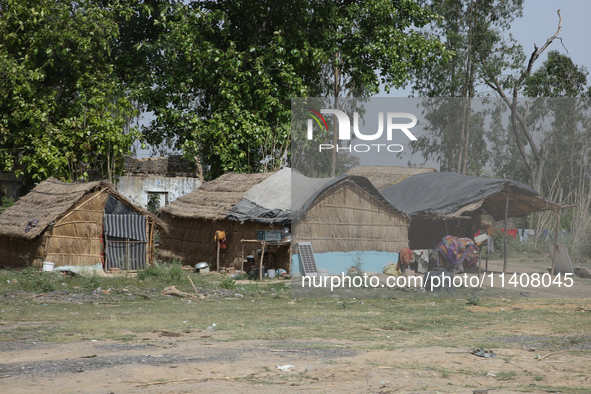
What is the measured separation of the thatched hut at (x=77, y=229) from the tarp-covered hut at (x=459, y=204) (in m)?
8.75

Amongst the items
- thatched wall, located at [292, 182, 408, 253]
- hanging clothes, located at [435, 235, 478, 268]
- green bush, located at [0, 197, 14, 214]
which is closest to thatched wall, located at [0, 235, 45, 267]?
green bush, located at [0, 197, 14, 214]

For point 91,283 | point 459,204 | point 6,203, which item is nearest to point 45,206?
point 6,203

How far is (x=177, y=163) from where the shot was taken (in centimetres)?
3459

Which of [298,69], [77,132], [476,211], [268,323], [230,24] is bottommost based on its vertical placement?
[268,323]

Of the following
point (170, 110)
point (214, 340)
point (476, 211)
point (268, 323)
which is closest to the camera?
point (214, 340)

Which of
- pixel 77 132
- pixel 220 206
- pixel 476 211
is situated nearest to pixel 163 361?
pixel 476 211

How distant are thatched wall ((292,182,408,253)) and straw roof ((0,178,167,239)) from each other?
6050mm

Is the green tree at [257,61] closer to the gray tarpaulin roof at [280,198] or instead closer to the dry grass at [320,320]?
the gray tarpaulin roof at [280,198]

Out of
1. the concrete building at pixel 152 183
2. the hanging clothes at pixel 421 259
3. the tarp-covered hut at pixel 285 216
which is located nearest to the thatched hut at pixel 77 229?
the tarp-covered hut at pixel 285 216

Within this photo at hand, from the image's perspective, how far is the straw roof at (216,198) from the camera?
18875 mm

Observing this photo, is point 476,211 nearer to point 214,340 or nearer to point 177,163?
point 214,340

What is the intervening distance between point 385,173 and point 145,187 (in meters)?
17.2

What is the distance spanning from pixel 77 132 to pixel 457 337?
16535mm

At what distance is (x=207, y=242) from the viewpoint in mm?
19578
